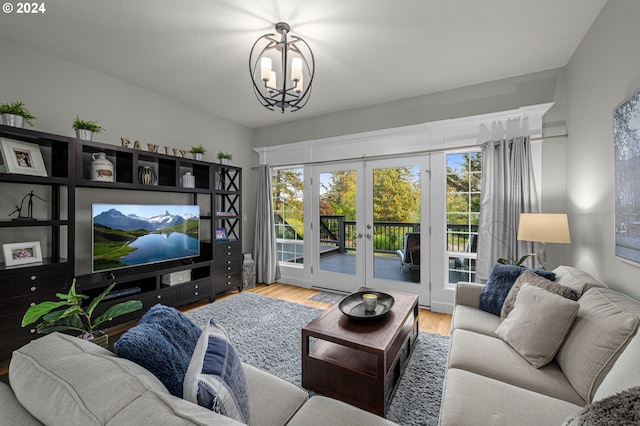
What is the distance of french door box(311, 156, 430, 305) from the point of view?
12.0 ft

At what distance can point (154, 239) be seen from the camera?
3.33 meters

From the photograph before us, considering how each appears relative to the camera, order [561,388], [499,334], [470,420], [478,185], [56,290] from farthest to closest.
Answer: [478,185]
[56,290]
[499,334]
[561,388]
[470,420]

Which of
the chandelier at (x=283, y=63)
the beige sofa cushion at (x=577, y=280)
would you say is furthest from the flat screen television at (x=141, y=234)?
the beige sofa cushion at (x=577, y=280)

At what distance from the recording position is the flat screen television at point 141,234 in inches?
113

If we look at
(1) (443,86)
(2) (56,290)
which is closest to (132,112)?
(2) (56,290)

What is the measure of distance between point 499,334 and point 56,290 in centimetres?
359

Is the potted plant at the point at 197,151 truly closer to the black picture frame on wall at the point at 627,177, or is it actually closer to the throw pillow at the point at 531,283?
the throw pillow at the point at 531,283

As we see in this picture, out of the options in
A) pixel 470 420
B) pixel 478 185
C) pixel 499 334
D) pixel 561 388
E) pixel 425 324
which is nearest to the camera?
pixel 470 420

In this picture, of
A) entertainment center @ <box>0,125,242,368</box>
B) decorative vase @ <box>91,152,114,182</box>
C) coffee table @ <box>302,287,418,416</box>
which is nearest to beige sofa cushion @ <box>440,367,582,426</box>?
coffee table @ <box>302,287,418,416</box>

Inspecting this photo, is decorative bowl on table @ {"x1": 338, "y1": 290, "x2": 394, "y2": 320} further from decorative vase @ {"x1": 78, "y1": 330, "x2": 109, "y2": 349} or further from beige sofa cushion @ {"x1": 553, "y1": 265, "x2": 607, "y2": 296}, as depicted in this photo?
decorative vase @ {"x1": 78, "y1": 330, "x2": 109, "y2": 349}

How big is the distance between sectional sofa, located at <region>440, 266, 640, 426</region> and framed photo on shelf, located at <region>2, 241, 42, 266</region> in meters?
3.29

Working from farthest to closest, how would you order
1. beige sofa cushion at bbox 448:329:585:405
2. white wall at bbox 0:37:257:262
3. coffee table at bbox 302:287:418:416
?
1. white wall at bbox 0:37:257:262
2. coffee table at bbox 302:287:418:416
3. beige sofa cushion at bbox 448:329:585:405

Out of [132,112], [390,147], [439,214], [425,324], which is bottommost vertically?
[425,324]

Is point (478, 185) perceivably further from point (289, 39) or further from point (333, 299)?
point (289, 39)
